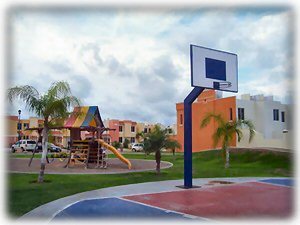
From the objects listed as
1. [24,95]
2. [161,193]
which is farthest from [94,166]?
[161,193]

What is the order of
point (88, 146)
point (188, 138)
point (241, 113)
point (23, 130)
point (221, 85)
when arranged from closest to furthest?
1. point (188, 138)
2. point (221, 85)
3. point (88, 146)
4. point (23, 130)
5. point (241, 113)

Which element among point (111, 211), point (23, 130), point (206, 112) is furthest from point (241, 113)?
point (111, 211)

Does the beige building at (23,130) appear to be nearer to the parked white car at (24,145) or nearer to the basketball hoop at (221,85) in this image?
the parked white car at (24,145)

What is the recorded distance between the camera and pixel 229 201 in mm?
8656

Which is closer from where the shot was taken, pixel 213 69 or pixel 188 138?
pixel 188 138

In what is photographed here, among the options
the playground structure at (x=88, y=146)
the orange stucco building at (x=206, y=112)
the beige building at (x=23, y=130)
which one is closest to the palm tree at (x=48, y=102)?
the beige building at (x=23, y=130)

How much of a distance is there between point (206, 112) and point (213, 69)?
2174cm

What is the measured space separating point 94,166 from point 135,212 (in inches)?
463

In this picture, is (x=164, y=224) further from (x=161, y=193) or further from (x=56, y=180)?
(x=56, y=180)

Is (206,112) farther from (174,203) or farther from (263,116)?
(174,203)

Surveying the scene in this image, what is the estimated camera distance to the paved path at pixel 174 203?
702cm

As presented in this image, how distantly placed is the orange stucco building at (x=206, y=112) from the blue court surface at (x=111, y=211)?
23598 mm

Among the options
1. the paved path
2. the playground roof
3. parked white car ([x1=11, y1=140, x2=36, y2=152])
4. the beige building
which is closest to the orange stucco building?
the beige building

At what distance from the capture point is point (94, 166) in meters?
→ 18.7
